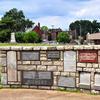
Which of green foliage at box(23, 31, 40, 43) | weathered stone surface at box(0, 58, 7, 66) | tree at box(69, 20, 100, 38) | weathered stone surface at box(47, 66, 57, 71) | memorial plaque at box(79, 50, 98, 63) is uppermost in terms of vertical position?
tree at box(69, 20, 100, 38)

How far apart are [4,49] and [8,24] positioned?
88661 mm

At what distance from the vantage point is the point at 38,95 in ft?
33.3

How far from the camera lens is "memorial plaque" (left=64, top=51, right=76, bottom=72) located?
1076cm

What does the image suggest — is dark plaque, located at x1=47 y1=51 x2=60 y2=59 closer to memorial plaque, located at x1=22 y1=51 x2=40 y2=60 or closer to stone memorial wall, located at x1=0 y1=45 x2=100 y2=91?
stone memorial wall, located at x1=0 y1=45 x2=100 y2=91

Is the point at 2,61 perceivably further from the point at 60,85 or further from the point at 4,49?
the point at 60,85

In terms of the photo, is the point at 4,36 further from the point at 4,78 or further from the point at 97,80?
the point at 97,80

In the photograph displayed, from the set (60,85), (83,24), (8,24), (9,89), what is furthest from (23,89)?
(83,24)

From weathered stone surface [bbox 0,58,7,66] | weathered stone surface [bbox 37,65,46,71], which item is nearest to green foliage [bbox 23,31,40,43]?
weathered stone surface [bbox 0,58,7,66]

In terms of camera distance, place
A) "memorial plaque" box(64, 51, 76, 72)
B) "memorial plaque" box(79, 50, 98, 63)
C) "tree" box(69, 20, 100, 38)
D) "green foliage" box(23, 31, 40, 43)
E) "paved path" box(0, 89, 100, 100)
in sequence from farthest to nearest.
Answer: "tree" box(69, 20, 100, 38) → "green foliage" box(23, 31, 40, 43) → "memorial plaque" box(64, 51, 76, 72) → "memorial plaque" box(79, 50, 98, 63) → "paved path" box(0, 89, 100, 100)

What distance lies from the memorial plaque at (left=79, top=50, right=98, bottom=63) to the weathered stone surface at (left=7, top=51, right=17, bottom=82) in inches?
82.0

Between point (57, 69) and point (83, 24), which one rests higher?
point (83, 24)

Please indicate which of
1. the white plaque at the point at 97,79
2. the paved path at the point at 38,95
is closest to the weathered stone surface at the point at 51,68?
the paved path at the point at 38,95

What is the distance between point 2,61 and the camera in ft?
37.8

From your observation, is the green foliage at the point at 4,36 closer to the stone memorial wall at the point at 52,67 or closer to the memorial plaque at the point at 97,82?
the stone memorial wall at the point at 52,67
